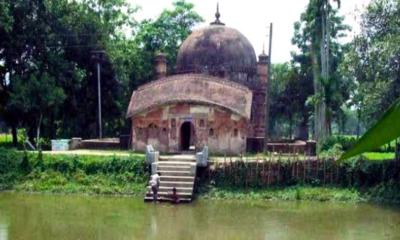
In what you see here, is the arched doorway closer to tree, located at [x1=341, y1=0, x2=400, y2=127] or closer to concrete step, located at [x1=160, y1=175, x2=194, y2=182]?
concrete step, located at [x1=160, y1=175, x2=194, y2=182]

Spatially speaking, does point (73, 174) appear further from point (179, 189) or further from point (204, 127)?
point (204, 127)

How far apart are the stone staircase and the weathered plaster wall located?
2.23 meters

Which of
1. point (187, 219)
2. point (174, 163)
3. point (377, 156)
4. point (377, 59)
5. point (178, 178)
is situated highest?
point (377, 59)

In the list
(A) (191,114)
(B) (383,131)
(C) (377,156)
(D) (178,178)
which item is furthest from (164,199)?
(B) (383,131)

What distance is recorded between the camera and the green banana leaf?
0.40 metres

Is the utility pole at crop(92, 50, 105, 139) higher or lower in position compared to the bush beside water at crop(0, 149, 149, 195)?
higher

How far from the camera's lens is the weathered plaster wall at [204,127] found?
21.3 metres

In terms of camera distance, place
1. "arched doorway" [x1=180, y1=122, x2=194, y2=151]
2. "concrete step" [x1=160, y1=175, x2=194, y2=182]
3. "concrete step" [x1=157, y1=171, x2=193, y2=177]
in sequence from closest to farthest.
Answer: "concrete step" [x1=160, y1=175, x2=194, y2=182]
"concrete step" [x1=157, y1=171, x2=193, y2=177]
"arched doorway" [x1=180, y1=122, x2=194, y2=151]

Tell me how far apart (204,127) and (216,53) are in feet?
17.1

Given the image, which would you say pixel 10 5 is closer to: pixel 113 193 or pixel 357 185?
pixel 113 193

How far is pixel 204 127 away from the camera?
2134 cm

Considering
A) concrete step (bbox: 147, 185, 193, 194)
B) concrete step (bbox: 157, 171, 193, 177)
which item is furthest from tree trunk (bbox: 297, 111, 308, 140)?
concrete step (bbox: 147, 185, 193, 194)

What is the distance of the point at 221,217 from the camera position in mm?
14703

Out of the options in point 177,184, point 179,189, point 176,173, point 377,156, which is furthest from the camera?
point 377,156
